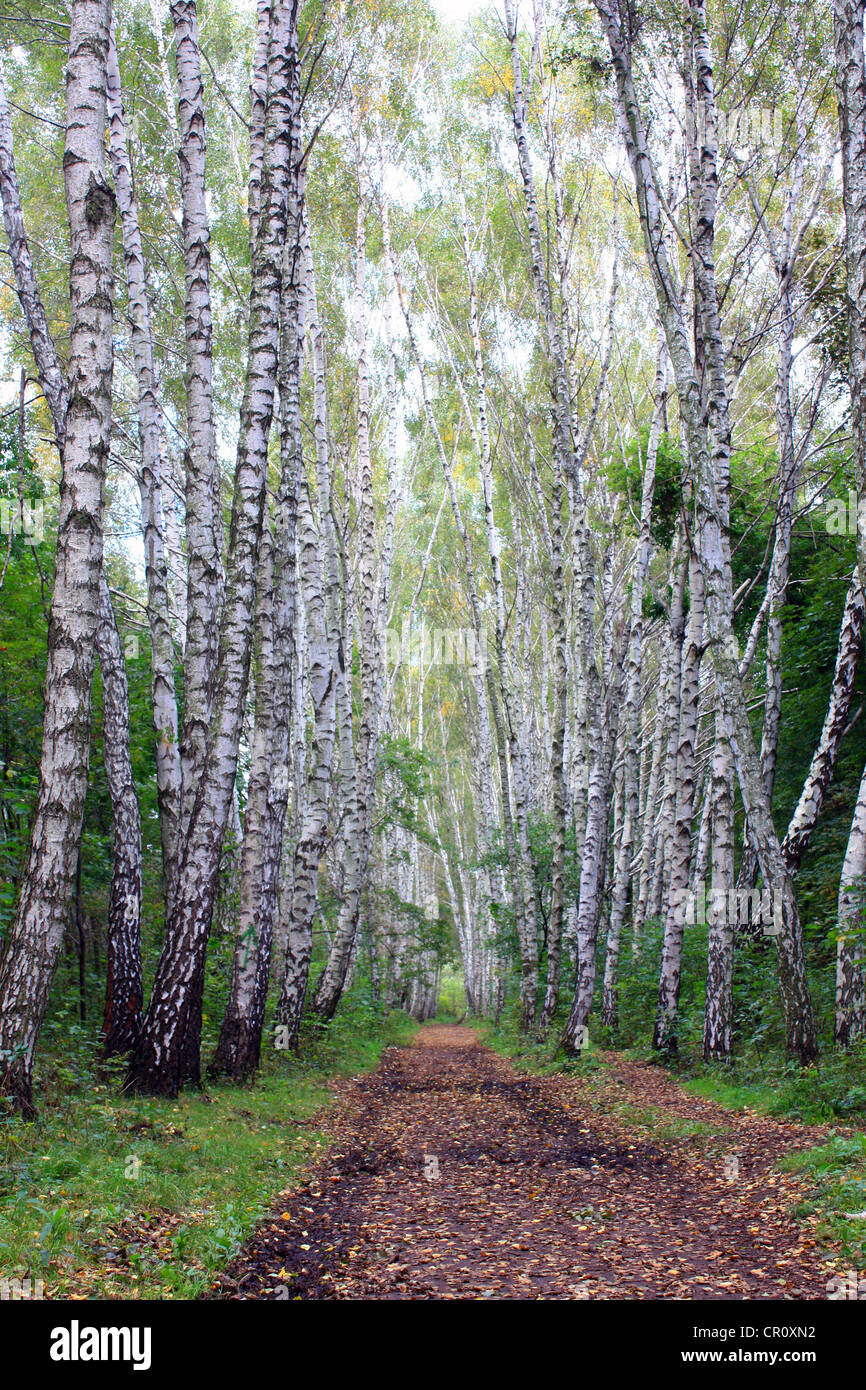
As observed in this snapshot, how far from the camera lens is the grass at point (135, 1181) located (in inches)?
136

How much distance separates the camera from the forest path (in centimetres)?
388

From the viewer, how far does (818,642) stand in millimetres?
11914

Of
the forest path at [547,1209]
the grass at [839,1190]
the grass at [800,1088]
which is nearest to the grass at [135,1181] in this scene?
the forest path at [547,1209]

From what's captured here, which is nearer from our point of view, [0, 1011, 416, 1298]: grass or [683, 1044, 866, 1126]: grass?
[0, 1011, 416, 1298]: grass

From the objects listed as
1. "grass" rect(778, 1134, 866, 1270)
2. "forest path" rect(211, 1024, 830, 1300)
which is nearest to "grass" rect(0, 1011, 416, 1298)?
"forest path" rect(211, 1024, 830, 1300)

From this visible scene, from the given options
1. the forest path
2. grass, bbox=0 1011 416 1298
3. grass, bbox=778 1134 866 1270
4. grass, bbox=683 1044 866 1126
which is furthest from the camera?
grass, bbox=683 1044 866 1126

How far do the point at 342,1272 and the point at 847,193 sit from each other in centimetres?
807

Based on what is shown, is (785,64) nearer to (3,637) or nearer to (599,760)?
(599,760)

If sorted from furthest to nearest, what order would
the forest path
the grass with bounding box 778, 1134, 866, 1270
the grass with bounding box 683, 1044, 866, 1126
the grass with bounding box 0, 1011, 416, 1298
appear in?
→ the grass with bounding box 683, 1044, 866, 1126, the grass with bounding box 778, 1134, 866, 1270, the forest path, the grass with bounding box 0, 1011, 416, 1298

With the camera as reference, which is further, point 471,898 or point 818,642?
point 471,898

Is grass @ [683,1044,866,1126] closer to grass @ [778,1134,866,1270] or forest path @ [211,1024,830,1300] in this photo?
forest path @ [211,1024,830,1300]

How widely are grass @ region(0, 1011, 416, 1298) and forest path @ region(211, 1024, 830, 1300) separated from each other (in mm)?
225

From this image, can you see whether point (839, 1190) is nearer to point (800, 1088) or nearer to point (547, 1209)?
point (547, 1209)
